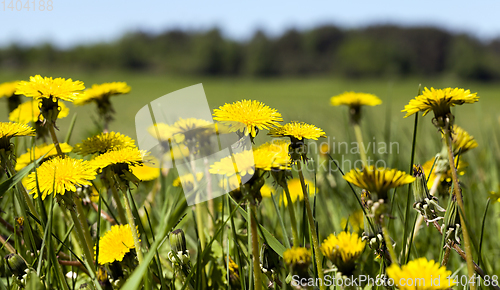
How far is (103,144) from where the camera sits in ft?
1.31

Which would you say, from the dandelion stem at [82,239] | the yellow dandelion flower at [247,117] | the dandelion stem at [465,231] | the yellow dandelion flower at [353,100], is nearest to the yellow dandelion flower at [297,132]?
the yellow dandelion flower at [247,117]

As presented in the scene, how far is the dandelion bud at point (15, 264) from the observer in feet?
1.12

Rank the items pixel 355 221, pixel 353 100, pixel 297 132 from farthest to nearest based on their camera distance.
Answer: pixel 353 100, pixel 355 221, pixel 297 132

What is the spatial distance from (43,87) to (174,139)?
0.58 feet

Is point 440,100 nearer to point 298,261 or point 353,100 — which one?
point 298,261

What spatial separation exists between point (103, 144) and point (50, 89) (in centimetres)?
8

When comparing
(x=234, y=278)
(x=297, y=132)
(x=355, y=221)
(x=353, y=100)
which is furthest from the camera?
(x=353, y=100)

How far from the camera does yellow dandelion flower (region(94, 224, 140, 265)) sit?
1.23ft

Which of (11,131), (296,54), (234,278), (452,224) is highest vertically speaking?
(296,54)

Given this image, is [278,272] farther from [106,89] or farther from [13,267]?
[106,89]

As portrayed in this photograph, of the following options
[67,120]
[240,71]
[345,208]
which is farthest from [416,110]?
[240,71]

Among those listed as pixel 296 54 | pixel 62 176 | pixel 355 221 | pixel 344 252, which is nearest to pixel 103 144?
pixel 62 176

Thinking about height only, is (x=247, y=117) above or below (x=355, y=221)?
above

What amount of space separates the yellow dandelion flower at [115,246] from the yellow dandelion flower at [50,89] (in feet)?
0.50
